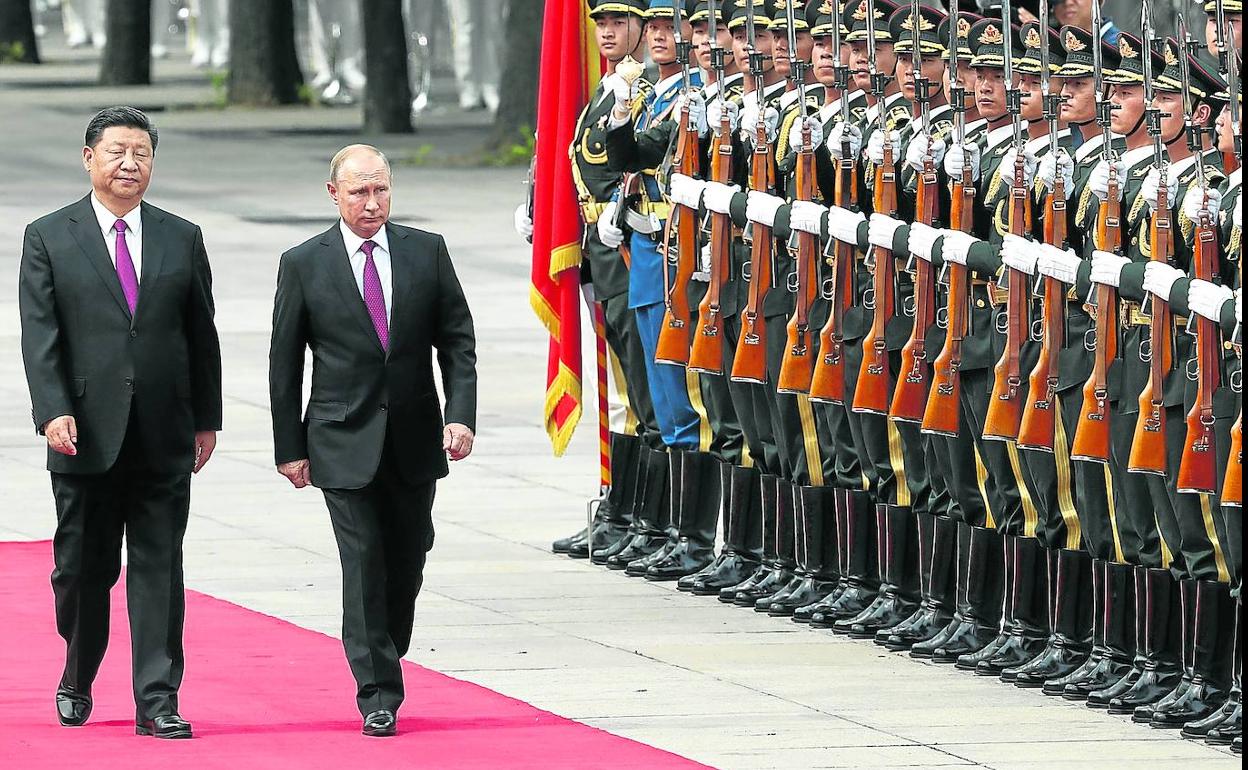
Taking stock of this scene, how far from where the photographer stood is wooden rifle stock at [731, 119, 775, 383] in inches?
380

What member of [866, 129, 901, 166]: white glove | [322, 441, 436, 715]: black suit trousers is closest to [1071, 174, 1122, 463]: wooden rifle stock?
[866, 129, 901, 166]: white glove

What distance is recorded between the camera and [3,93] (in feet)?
126

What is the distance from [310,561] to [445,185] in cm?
1580

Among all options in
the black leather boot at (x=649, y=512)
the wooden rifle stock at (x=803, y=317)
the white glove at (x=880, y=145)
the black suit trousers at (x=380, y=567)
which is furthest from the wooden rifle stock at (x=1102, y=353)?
the black leather boot at (x=649, y=512)

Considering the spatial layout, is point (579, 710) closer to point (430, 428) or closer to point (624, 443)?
point (430, 428)

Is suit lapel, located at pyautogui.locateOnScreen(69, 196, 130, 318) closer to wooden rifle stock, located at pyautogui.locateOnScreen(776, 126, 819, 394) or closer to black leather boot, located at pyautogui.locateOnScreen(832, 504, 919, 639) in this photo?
wooden rifle stock, located at pyautogui.locateOnScreen(776, 126, 819, 394)

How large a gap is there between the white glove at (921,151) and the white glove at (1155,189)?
1.06 metres

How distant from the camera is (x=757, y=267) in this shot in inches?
381

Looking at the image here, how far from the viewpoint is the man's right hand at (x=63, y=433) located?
300 inches

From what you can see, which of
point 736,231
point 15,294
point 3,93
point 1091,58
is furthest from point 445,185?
point 1091,58

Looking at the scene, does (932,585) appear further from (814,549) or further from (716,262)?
(716,262)

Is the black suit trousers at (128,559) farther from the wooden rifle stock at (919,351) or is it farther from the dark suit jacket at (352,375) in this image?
the wooden rifle stock at (919,351)

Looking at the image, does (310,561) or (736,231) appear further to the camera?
(310,561)

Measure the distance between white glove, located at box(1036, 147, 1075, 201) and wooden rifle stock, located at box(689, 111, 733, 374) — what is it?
177 centimetres
